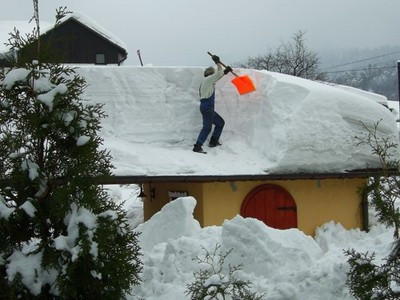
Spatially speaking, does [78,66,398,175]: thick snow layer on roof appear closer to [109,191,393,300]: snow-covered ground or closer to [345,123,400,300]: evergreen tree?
[109,191,393,300]: snow-covered ground

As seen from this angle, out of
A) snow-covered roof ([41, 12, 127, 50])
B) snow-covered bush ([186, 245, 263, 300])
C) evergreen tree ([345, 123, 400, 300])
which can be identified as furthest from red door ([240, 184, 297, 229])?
snow-covered roof ([41, 12, 127, 50])

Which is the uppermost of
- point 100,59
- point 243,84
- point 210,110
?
point 100,59

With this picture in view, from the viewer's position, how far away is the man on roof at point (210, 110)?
1238 cm

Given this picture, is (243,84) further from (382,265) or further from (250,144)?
(382,265)

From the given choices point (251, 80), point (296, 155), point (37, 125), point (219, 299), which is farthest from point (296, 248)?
point (251, 80)

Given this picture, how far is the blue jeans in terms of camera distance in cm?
1238

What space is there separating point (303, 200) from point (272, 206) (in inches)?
26.7

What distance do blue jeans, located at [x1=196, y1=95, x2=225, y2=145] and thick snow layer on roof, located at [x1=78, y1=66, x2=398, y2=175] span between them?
11.4 inches

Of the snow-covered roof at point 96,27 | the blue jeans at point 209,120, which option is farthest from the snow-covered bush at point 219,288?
the snow-covered roof at point 96,27

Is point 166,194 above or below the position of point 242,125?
below

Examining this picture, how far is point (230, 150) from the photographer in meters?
12.5

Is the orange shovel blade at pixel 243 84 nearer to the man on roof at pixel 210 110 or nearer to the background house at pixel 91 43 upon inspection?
the man on roof at pixel 210 110

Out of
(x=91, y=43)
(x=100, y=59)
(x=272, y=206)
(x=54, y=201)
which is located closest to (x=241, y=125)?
(x=272, y=206)

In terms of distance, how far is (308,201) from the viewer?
40.4ft
